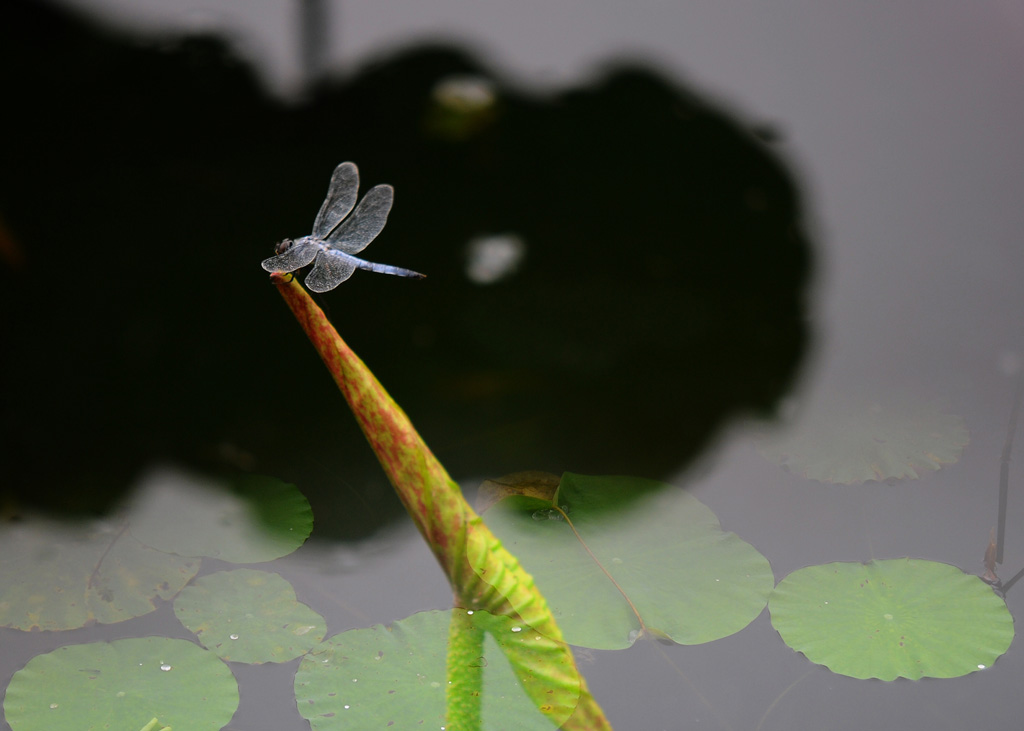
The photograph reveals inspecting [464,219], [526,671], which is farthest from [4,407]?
[526,671]

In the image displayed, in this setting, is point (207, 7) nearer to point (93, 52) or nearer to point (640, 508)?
point (93, 52)

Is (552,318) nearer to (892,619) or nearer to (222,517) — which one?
(222,517)

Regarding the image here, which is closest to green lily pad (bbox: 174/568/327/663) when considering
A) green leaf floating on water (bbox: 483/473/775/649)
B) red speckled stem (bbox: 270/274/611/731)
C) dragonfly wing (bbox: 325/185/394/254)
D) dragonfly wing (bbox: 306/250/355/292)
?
red speckled stem (bbox: 270/274/611/731)

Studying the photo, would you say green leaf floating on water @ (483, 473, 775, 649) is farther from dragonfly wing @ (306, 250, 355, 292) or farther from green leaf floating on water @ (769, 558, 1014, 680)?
dragonfly wing @ (306, 250, 355, 292)

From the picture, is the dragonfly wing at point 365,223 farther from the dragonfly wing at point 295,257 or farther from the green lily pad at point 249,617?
the green lily pad at point 249,617

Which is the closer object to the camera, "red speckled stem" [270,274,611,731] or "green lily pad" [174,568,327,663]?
"red speckled stem" [270,274,611,731]

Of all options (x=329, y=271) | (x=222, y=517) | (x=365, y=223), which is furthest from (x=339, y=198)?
(x=222, y=517)
